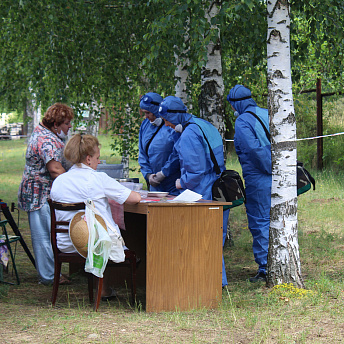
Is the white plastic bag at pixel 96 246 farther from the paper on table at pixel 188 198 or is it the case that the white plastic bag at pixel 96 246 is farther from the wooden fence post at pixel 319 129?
the wooden fence post at pixel 319 129

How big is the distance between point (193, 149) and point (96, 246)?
1309 millimetres

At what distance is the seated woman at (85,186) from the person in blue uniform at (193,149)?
76 centimetres

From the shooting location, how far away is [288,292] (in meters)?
5.22

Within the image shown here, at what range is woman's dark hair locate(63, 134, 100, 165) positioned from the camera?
497cm

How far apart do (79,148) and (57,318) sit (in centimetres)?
138

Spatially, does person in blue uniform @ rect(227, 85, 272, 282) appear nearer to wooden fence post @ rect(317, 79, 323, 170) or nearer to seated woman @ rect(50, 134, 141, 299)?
seated woman @ rect(50, 134, 141, 299)

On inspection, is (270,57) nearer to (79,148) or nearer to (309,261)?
(79,148)

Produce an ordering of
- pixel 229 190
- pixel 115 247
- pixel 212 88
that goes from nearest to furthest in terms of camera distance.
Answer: pixel 115 247, pixel 229 190, pixel 212 88

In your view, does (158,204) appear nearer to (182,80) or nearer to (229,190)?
(229,190)

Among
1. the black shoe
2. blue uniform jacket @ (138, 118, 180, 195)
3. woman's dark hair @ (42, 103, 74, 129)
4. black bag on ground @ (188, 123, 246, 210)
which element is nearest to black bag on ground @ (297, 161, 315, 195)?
black bag on ground @ (188, 123, 246, 210)

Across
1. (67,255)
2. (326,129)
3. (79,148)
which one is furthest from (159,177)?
(326,129)

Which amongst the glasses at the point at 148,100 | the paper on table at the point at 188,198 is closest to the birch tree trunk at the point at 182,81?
the glasses at the point at 148,100

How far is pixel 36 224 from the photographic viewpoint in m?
6.08

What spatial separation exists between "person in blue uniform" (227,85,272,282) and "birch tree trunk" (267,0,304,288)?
51 cm
